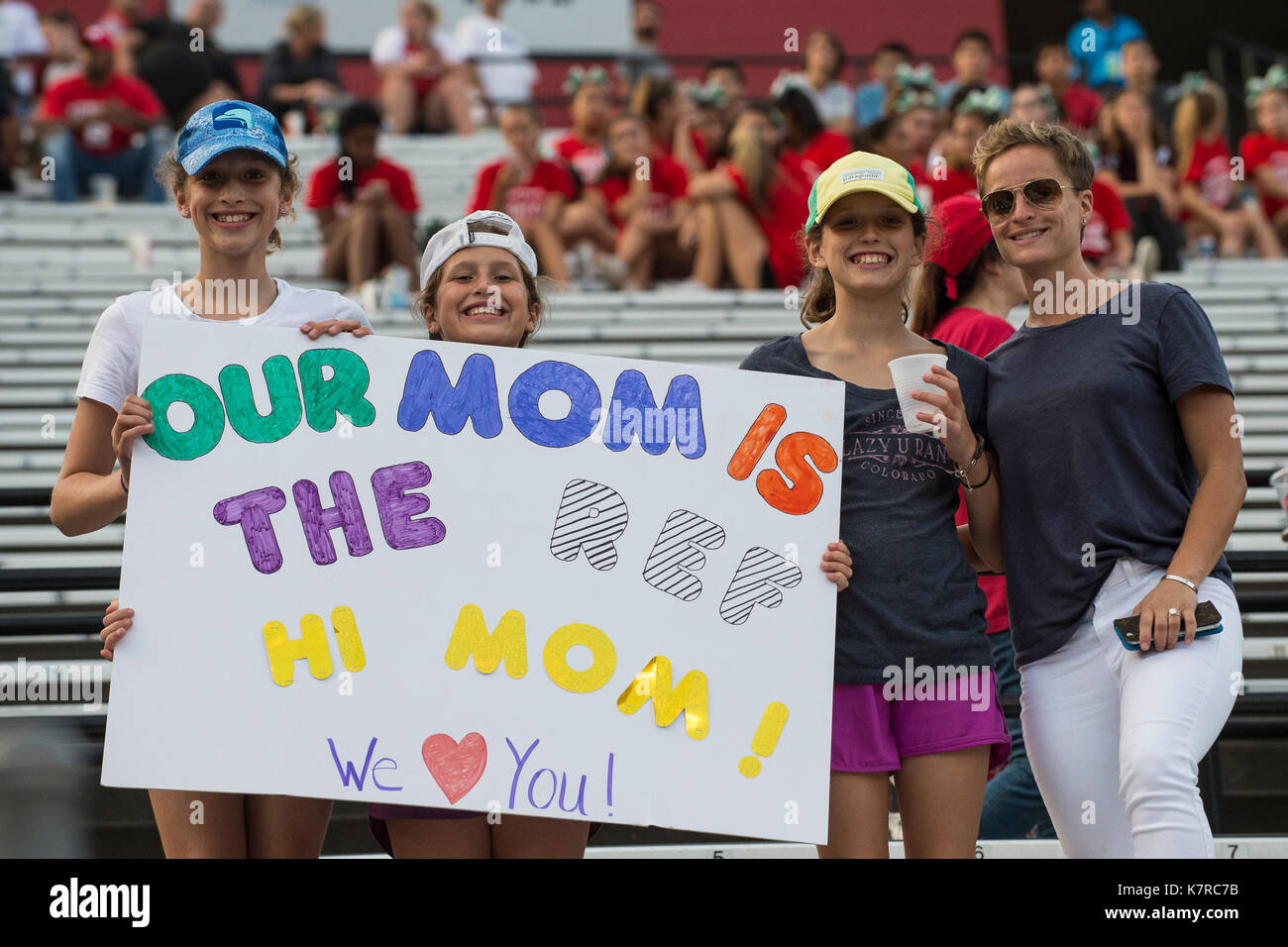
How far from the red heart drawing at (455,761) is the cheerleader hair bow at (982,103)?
18.7 ft

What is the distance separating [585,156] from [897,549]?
272 inches

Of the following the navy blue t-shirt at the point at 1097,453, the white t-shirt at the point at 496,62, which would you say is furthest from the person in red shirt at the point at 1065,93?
the navy blue t-shirt at the point at 1097,453

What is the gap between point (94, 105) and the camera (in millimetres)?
9453

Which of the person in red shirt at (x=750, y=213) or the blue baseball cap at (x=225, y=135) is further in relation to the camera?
the person in red shirt at (x=750, y=213)

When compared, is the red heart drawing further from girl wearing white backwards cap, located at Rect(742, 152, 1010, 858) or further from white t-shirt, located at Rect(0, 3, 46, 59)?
white t-shirt, located at Rect(0, 3, 46, 59)

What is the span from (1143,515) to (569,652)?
41.6 inches

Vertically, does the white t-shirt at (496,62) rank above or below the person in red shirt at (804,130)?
above

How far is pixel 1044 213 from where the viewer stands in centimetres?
285

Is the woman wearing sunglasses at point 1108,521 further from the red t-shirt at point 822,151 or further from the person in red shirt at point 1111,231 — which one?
the red t-shirt at point 822,151

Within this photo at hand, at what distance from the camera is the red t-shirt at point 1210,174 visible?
364 inches

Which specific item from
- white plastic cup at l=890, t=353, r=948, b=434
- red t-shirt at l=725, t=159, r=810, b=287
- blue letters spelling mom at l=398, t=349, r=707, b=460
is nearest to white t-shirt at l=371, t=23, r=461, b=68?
red t-shirt at l=725, t=159, r=810, b=287
